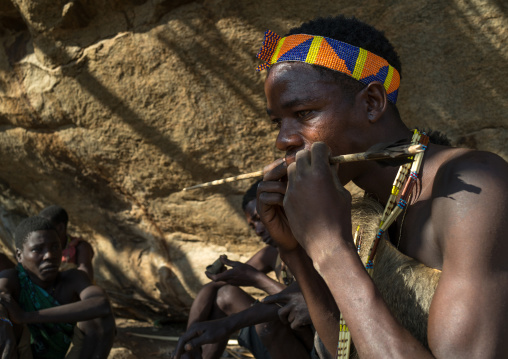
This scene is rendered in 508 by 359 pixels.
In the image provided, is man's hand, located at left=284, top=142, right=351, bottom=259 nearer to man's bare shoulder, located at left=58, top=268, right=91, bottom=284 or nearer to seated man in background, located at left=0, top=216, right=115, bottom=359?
seated man in background, located at left=0, top=216, right=115, bottom=359

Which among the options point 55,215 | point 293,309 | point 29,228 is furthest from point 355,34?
point 55,215

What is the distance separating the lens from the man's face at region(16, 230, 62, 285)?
3922mm

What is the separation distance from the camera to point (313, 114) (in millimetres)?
1724

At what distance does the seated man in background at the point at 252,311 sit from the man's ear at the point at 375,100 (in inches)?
48.3

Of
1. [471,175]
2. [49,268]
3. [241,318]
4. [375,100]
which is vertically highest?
[375,100]

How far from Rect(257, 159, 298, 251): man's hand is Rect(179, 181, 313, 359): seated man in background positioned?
3.30ft

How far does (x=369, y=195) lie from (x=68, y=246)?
3.82m

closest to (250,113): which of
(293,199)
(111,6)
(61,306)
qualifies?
(111,6)

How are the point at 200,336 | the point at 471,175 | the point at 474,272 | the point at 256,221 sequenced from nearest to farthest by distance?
the point at 474,272 < the point at 471,175 < the point at 200,336 < the point at 256,221

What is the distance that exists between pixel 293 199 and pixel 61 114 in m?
3.69

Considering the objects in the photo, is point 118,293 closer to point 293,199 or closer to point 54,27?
point 54,27

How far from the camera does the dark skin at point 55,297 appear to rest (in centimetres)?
354

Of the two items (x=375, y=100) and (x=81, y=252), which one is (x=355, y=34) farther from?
(x=81, y=252)

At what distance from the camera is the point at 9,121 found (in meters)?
5.00
